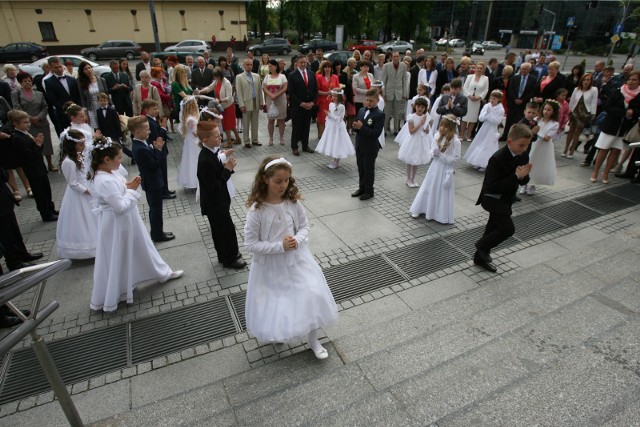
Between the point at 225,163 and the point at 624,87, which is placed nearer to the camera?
the point at 225,163

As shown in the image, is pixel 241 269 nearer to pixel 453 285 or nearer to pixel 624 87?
pixel 453 285

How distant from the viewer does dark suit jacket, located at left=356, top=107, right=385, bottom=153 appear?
278 inches

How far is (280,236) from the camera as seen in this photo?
3469mm

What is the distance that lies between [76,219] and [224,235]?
2.25 metres

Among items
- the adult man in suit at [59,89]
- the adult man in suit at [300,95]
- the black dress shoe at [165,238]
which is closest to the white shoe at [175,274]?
A: the black dress shoe at [165,238]

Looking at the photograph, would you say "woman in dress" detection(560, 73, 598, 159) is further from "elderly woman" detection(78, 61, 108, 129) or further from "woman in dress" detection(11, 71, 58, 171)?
"woman in dress" detection(11, 71, 58, 171)

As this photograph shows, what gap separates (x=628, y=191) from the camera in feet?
26.5

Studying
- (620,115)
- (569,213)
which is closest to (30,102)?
(569,213)

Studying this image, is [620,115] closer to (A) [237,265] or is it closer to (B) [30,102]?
(A) [237,265]

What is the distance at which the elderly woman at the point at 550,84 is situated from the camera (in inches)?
396

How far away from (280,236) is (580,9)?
2830 inches

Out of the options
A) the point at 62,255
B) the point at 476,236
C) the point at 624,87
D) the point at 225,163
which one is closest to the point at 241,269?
the point at 225,163

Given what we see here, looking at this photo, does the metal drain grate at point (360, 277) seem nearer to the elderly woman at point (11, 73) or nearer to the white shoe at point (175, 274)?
the white shoe at point (175, 274)

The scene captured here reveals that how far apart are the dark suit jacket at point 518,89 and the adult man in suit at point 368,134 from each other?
5.77m
